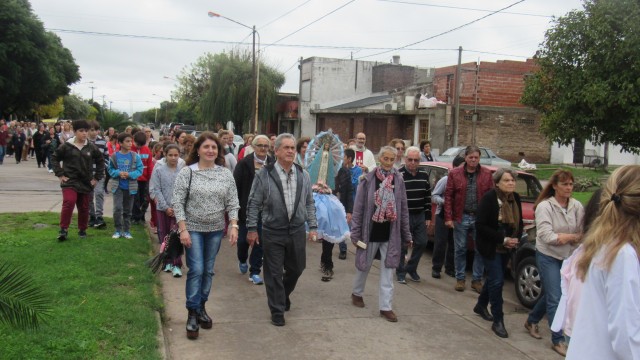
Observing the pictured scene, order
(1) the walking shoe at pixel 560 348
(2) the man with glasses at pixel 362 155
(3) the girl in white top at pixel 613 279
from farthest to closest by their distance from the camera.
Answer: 1. (2) the man with glasses at pixel 362 155
2. (1) the walking shoe at pixel 560 348
3. (3) the girl in white top at pixel 613 279

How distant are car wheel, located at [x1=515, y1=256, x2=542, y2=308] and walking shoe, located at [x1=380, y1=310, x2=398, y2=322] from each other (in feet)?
6.06

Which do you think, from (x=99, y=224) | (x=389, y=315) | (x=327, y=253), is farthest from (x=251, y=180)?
(x=99, y=224)

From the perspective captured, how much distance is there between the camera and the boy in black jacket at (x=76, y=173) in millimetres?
8203

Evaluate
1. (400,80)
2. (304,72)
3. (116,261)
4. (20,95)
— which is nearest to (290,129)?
(304,72)

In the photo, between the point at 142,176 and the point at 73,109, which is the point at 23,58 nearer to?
the point at 142,176

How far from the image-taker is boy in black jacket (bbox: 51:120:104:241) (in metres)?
8.20

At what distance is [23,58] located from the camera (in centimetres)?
3653

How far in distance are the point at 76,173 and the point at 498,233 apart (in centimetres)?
597

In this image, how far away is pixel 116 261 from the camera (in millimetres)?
7273

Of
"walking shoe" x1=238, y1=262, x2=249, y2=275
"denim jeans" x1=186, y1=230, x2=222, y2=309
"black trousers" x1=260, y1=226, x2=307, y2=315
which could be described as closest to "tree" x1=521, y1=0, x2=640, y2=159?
"walking shoe" x1=238, y1=262, x2=249, y2=275

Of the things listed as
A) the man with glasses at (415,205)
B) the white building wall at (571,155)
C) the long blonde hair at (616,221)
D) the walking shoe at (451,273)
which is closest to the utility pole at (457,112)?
the white building wall at (571,155)

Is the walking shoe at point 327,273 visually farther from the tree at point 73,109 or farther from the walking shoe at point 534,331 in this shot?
the tree at point 73,109

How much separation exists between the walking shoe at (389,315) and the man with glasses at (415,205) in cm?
158

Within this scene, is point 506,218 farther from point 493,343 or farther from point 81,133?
point 81,133
